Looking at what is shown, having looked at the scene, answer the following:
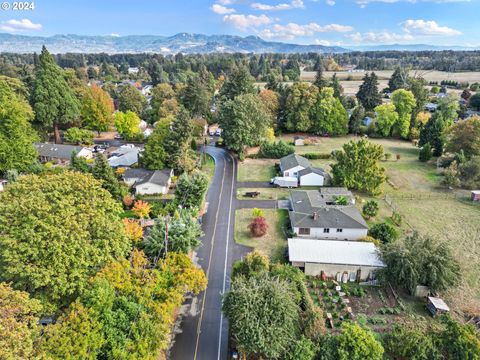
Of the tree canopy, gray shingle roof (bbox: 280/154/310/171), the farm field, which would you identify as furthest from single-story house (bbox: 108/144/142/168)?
the tree canopy

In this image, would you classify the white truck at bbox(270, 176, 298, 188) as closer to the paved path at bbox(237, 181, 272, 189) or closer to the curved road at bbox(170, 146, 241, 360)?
the paved path at bbox(237, 181, 272, 189)

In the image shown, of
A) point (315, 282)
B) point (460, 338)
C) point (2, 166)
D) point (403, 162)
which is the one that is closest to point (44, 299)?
point (315, 282)

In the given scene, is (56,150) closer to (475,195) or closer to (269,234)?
(269,234)

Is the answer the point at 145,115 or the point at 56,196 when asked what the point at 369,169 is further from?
the point at 145,115

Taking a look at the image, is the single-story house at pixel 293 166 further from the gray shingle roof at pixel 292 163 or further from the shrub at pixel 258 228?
the shrub at pixel 258 228

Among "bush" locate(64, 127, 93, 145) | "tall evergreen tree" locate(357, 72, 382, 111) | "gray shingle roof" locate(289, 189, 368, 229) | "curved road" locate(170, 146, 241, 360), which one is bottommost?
"curved road" locate(170, 146, 241, 360)

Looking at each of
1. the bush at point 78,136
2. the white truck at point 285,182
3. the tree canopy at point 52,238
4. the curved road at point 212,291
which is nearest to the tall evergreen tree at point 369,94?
the white truck at point 285,182

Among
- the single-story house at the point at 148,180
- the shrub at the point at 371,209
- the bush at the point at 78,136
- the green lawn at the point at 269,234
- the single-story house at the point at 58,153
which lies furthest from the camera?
the bush at the point at 78,136
